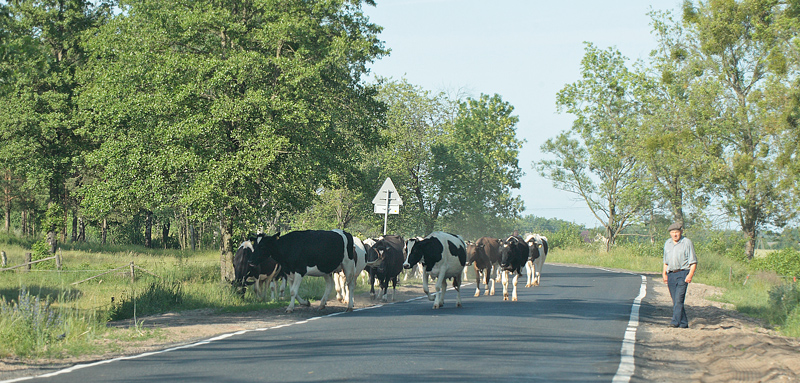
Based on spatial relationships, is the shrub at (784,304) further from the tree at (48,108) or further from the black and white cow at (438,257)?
the tree at (48,108)

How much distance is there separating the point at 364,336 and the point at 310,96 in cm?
1424

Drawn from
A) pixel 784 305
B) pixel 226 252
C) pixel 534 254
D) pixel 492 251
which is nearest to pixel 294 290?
pixel 492 251

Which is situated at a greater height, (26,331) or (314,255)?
(314,255)

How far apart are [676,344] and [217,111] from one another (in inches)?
565

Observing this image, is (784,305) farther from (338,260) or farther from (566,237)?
(566,237)

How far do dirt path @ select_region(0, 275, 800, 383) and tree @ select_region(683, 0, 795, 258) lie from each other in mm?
30372

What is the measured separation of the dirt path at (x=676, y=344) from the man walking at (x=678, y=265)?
1.63 ft

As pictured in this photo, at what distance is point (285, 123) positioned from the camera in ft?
75.5

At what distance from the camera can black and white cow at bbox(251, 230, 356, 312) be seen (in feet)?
60.0

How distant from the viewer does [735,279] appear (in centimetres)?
3622

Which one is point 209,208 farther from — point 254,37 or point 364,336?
point 364,336

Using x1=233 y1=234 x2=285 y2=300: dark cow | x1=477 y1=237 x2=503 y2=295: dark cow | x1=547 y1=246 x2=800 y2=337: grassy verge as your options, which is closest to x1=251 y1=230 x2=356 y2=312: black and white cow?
x1=233 y1=234 x2=285 y2=300: dark cow

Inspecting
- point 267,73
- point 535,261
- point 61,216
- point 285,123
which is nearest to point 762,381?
point 285,123

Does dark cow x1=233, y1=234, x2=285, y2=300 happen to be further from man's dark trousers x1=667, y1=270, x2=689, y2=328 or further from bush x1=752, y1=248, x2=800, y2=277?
bush x1=752, y1=248, x2=800, y2=277
